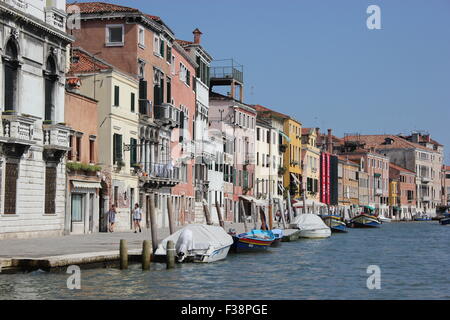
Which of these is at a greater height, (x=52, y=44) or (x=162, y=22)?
(x=162, y=22)

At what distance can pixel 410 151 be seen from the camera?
138500mm

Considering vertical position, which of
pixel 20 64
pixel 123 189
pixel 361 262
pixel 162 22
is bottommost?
pixel 361 262

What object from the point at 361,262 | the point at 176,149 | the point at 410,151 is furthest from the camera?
the point at 410,151

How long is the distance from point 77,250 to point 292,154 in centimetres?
6341

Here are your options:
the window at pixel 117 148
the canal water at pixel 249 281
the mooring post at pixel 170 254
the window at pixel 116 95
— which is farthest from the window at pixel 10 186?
the window at pixel 116 95

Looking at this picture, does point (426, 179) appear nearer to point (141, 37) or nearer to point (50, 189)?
point (141, 37)

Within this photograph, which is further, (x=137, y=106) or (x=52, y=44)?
(x=137, y=106)

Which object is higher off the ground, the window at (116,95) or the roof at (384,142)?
the roof at (384,142)

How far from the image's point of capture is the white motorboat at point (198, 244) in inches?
1024

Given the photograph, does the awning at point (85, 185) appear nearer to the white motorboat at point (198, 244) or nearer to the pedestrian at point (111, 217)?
the pedestrian at point (111, 217)

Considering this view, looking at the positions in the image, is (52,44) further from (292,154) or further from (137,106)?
(292,154)

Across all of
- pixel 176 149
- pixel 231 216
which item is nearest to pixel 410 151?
→ pixel 231 216

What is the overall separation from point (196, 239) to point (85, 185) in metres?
9.44

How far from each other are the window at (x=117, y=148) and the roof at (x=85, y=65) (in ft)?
9.88
